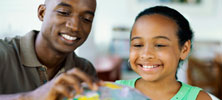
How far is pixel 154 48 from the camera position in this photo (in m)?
0.85

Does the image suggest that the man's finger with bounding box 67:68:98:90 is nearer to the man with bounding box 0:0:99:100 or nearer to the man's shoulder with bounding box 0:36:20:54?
the man with bounding box 0:0:99:100

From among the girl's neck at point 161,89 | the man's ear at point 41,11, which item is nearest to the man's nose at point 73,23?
the man's ear at point 41,11

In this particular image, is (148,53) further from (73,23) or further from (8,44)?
(8,44)

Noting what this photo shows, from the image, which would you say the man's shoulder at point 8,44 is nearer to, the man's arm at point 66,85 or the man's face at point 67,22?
the man's face at point 67,22

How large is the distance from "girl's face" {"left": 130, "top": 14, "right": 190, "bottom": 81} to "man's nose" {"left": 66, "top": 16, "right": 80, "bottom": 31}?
0.20 m

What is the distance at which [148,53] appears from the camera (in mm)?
837

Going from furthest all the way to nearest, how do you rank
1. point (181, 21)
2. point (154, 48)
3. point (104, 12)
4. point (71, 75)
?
point (104, 12) < point (181, 21) < point (154, 48) < point (71, 75)

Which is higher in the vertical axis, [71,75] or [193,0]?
[193,0]

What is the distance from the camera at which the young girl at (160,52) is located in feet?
2.80

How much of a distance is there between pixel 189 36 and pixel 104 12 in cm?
261

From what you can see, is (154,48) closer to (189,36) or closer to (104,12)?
(189,36)

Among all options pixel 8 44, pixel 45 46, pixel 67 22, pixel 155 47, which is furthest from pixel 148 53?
pixel 8 44

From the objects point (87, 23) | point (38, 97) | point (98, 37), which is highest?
point (87, 23)

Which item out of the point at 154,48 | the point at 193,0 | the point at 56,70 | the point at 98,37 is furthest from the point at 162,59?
the point at 193,0
